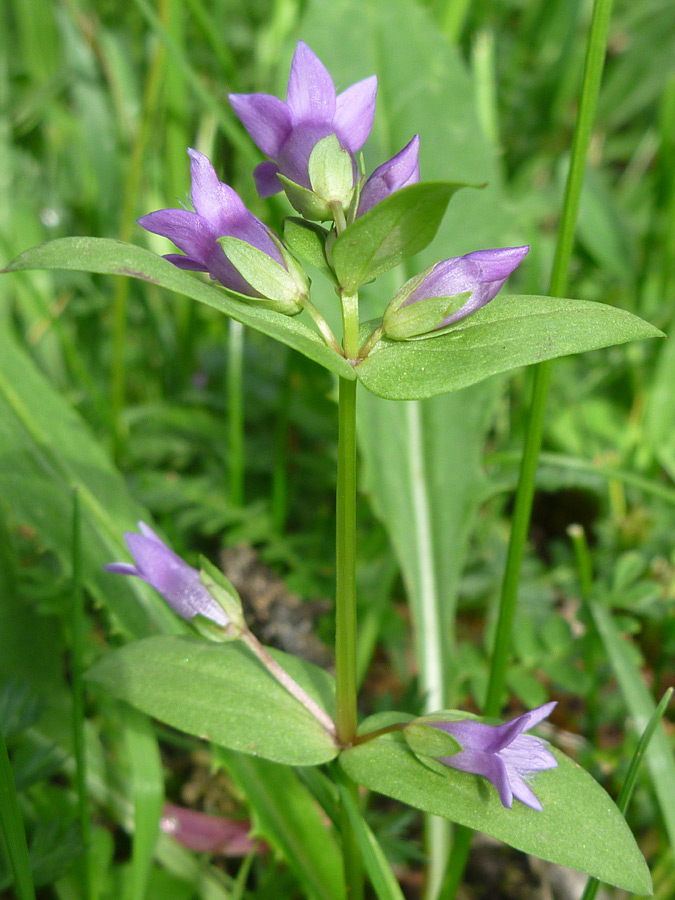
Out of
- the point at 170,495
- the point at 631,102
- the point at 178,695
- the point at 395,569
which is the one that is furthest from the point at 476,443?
the point at 631,102

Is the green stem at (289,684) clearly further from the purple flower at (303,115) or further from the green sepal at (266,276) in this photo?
the purple flower at (303,115)

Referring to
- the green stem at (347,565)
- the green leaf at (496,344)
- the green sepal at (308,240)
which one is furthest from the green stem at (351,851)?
the green sepal at (308,240)

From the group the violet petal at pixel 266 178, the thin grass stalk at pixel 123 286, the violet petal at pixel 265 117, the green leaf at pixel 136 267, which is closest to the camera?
the green leaf at pixel 136 267

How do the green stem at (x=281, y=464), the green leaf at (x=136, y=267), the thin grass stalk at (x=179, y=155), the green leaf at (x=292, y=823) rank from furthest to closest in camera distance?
the thin grass stalk at (x=179, y=155) < the green stem at (x=281, y=464) < the green leaf at (x=292, y=823) < the green leaf at (x=136, y=267)

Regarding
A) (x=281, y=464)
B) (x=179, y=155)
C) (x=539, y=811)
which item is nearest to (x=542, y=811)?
(x=539, y=811)

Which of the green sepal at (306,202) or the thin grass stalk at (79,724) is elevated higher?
the green sepal at (306,202)

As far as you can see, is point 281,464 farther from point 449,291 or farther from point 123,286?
point 449,291
